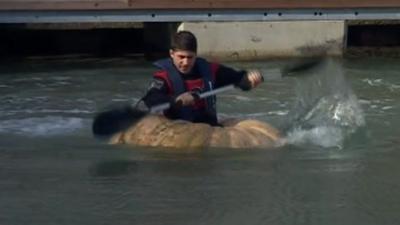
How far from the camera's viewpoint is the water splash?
984cm

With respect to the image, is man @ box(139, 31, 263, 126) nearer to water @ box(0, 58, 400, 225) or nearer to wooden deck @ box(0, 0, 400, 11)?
water @ box(0, 58, 400, 225)

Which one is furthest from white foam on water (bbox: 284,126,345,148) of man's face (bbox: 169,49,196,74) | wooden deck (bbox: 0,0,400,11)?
wooden deck (bbox: 0,0,400,11)

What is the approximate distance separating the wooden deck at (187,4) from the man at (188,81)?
5.66m

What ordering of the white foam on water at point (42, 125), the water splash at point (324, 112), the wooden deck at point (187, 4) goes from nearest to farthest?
the water splash at point (324, 112) < the white foam on water at point (42, 125) < the wooden deck at point (187, 4)

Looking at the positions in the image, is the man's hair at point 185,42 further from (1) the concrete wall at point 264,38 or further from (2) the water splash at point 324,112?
(1) the concrete wall at point 264,38

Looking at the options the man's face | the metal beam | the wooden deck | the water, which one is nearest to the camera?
the water

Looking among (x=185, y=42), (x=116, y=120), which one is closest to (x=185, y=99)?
(x=185, y=42)

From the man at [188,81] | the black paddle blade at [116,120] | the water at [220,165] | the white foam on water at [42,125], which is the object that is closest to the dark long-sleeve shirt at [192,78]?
the man at [188,81]

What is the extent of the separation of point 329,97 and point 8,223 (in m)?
4.89

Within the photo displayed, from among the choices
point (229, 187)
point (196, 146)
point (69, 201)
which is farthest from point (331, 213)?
point (196, 146)

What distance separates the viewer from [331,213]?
7023mm

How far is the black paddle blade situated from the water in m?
0.14

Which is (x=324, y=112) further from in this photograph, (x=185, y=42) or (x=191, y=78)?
(x=185, y=42)

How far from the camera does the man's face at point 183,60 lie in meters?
9.22
